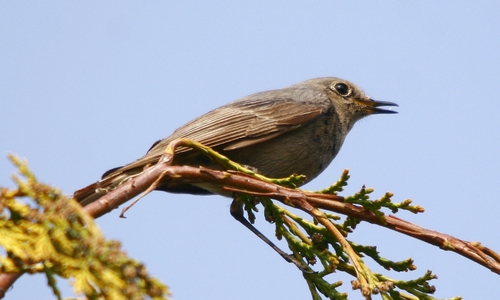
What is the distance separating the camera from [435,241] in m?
4.20

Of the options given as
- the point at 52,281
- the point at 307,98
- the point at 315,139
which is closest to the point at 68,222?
the point at 52,281

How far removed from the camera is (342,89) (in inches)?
358

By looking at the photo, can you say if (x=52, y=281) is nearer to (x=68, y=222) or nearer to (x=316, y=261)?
(x=68, y=222)

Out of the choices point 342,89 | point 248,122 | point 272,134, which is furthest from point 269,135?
point 342,89

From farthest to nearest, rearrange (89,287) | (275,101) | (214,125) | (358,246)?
(275,101)
(214,125)
(358,246)
(89,287)

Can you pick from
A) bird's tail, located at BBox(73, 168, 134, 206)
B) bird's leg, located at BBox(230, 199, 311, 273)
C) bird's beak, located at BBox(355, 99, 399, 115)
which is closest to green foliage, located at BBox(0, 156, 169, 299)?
bird's tail, located at BBox(73, 168, 134, 206)

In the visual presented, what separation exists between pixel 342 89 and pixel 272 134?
2059 millimetres

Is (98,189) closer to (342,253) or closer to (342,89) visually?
(342,253)

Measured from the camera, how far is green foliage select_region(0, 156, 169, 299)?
2771 millimetres

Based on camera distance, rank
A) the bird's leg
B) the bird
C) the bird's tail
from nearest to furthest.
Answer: the bird's tail < the bird's leg < the bird

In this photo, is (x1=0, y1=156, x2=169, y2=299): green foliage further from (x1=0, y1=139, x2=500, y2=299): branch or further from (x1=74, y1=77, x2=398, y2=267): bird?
(x1=74, y1=77, x2=398, y2=267): bird

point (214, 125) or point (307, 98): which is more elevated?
point (307, 98)

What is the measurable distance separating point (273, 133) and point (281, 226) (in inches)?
81.9

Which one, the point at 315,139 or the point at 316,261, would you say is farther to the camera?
the point at 315,139
